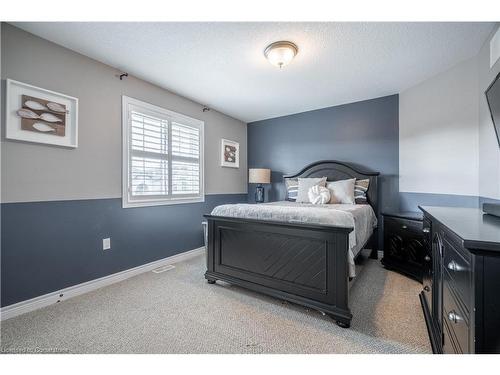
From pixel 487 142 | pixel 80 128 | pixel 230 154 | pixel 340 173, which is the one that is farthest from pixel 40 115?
pixel 487 142

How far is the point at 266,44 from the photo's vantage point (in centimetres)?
208

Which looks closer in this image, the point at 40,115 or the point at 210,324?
the point at 210,324

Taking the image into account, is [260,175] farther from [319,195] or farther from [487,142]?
[487,142]

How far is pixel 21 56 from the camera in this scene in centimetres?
189

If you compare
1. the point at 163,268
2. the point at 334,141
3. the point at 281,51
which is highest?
the point at 281,51

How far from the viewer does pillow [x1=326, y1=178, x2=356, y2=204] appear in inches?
126

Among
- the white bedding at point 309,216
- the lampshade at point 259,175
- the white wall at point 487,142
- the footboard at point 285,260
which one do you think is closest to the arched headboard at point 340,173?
the lampshade at point 259,175

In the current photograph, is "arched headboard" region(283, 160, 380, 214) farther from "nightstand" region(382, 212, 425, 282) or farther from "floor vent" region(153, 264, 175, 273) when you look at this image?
"floor vent" region(153, 264, 175, 273)

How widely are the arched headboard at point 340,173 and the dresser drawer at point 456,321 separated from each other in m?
2.26

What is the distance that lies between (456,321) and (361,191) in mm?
2499

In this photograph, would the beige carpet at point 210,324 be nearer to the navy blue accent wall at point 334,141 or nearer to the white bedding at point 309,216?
the white bedding at point 309,216

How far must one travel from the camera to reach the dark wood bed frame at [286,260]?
1.67m

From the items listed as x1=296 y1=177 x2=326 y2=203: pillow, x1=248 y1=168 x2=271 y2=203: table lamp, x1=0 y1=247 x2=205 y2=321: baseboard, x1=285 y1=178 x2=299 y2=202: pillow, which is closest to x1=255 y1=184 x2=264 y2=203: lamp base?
x1=248 y1=168 x2=271 y2=203: table lamp

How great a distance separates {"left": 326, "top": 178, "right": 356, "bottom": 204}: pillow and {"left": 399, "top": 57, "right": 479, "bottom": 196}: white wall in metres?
0.74
